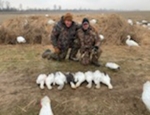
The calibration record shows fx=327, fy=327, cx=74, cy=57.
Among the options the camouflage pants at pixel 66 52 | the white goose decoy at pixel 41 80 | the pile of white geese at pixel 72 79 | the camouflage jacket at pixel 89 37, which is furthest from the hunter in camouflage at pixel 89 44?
the white goose decoy at pixel 41 80

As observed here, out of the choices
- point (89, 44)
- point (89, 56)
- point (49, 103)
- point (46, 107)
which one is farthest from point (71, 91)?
point (89, 44)

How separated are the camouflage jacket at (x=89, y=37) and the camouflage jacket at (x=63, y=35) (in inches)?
6.8

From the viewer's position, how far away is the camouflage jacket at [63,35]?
7746 millimetres

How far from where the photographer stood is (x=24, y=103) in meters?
5.71

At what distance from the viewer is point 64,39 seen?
7867 mm

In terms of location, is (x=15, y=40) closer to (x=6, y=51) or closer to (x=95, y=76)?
(x=6, y=51)

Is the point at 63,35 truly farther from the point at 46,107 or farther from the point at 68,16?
the point at 46,107

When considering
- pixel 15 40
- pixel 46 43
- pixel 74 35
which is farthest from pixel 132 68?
pixel 15 40

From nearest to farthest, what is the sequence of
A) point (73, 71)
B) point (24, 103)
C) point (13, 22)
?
point (24, 103)
point (73, 71)
point (13, 22)

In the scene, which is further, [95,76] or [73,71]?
[73,71]

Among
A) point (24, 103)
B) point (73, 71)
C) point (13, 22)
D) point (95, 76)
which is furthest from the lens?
point (13, 22)

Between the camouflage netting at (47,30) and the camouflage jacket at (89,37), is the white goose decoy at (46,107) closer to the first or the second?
the camouflage jacket at (89,37)

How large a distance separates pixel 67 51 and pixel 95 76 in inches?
70.1

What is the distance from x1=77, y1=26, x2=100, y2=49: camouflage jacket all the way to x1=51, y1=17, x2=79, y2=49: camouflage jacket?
6.8 inches
